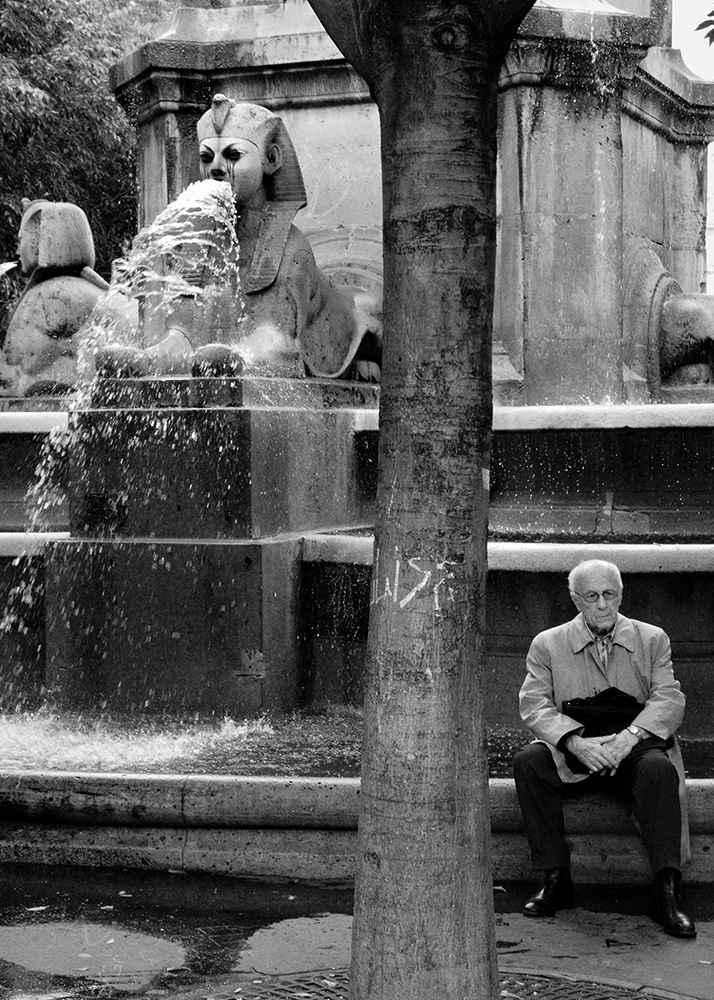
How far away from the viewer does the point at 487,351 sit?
372 centimetres

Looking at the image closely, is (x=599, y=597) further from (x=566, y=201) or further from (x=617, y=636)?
(x=566, y=201)

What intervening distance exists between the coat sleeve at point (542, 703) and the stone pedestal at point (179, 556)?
5.78 ft

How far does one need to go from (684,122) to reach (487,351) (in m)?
8.33

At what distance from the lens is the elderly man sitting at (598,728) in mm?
5207

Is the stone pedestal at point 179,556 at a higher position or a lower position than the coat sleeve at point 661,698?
higher

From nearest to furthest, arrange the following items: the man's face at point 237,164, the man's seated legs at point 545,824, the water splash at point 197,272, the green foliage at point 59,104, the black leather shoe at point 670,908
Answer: the black leather shoe at point 670,908
the man's seated legs at point 545,824
the water splash at point 197,272
the man's face at point 237,164
the green foliage at point 59,104

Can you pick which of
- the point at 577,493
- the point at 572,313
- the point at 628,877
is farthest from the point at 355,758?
the point at 572,313

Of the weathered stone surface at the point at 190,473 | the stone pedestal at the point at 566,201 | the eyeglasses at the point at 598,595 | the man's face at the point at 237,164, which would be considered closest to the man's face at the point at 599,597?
the eyeglasses at the point at 598,595

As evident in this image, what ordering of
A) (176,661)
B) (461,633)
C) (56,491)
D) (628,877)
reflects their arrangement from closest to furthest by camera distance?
(461,633) → (628,877) → (176,661) → (56,491)

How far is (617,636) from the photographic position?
219 inches

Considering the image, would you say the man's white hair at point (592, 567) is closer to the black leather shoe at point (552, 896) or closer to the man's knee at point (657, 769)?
the man's knee at point (657, 769)

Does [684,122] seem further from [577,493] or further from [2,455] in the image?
[2,455]

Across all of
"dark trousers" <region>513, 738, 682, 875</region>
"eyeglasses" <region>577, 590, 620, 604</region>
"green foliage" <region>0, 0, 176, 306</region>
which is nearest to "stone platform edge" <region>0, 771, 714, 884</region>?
"dark trousers" <region>513, 738, 682, 875</region>

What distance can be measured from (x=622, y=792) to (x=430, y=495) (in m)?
2.25
